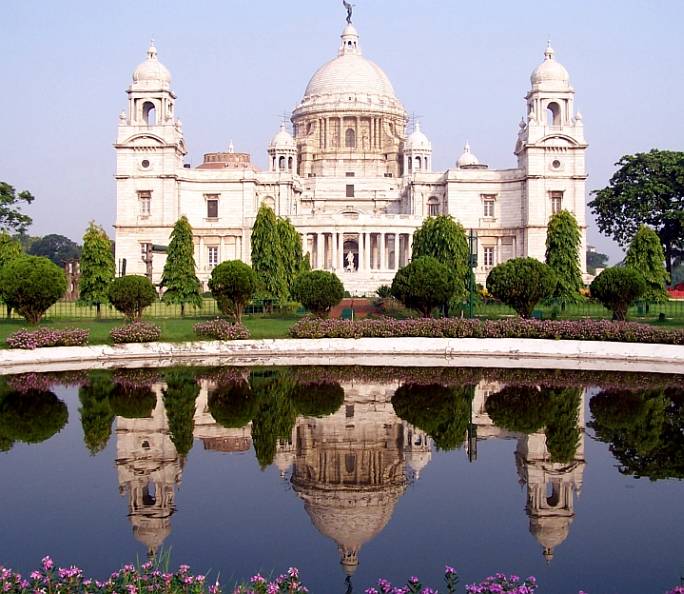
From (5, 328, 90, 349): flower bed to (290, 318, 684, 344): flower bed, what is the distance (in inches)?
273

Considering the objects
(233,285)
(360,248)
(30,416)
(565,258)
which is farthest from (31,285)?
(360,248)

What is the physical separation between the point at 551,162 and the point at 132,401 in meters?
48.4

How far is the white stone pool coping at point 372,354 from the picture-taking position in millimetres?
26672

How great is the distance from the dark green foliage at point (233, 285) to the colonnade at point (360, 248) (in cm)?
2732

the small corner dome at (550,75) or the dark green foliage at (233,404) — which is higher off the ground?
the small corner dome at (550,75)

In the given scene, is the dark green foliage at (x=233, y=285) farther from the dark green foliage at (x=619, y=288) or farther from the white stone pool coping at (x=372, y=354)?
the dark green foliage at (x=619, y=288)

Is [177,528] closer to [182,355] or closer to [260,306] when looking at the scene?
[182,355]

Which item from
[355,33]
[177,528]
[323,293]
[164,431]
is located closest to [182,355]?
[323,293]

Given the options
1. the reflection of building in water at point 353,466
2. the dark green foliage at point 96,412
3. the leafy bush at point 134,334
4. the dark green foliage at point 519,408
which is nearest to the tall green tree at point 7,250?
the leafy bush at point 134,334

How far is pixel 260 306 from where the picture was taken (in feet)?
139

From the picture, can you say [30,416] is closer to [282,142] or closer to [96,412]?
[96,412]

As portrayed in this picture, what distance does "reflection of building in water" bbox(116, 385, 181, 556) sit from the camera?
11.5m

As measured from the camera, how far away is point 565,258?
41.1 meters

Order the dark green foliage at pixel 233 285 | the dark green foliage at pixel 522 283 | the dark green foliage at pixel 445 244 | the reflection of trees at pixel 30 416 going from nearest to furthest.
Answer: the reflection of trees at pixel 30 416
the dark green foliage at pixel 233 285
the dark green foliage at pixel 522 283
the dark green foliage at pixel 445 244
